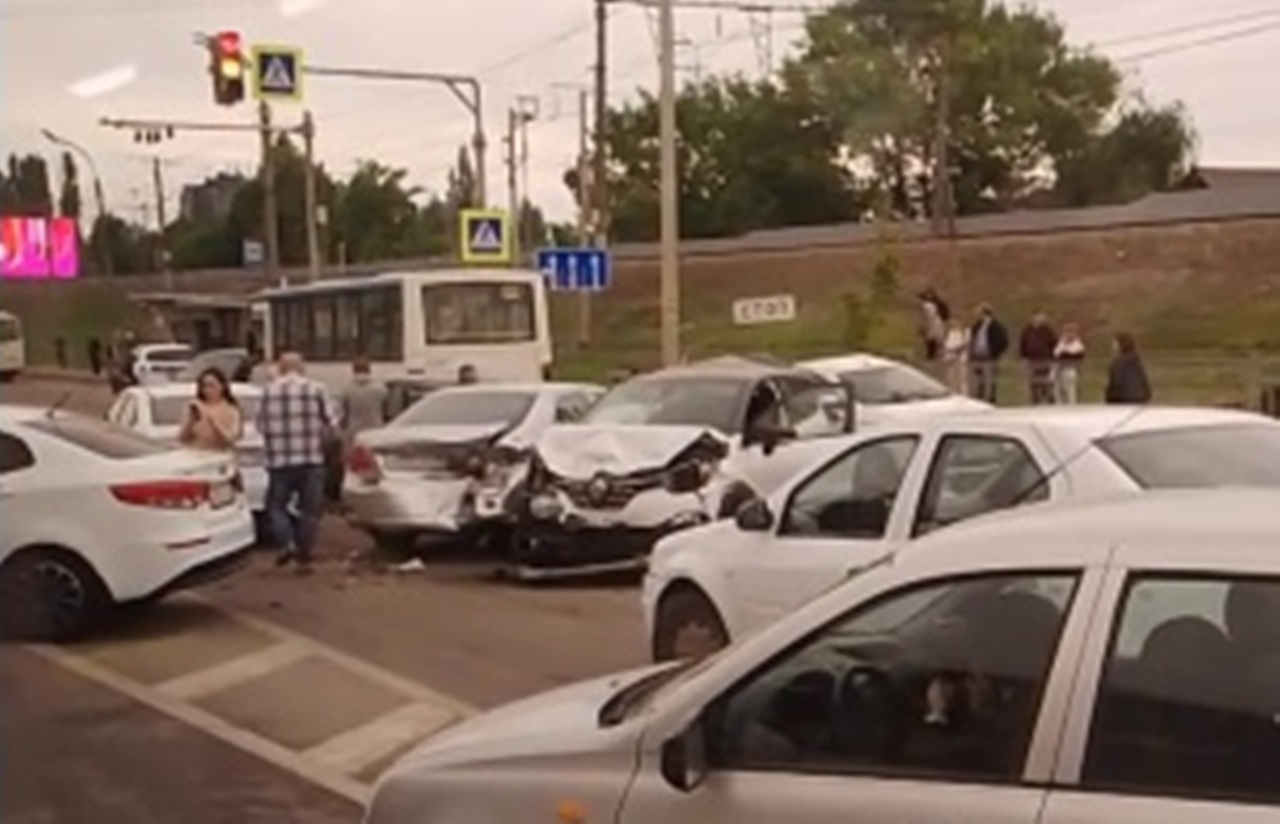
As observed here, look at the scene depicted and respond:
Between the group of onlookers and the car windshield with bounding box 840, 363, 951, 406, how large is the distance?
2.84 meters

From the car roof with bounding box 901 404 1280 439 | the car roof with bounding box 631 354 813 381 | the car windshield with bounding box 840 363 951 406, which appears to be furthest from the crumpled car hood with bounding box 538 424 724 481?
the car windshield with bounding box 840 363 951 406

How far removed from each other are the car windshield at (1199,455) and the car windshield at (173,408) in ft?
31.7

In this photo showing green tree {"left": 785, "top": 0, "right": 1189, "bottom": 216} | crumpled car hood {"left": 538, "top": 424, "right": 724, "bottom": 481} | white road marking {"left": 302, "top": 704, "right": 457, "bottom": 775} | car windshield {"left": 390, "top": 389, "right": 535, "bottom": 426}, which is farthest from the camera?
green tree {"left": 785, "top": 0, "right": 1189, "bottom": 216}

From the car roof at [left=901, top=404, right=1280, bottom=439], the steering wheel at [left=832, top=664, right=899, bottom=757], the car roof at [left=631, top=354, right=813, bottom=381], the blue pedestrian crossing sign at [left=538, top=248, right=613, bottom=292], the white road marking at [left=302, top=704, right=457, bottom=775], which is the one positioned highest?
the blue pedestrian crossing sign at [left=538, top=248, right=613, bottom=292]

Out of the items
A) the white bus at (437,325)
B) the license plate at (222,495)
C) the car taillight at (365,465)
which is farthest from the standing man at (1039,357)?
the license plate at (222,495)

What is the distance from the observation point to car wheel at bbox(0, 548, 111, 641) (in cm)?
1137

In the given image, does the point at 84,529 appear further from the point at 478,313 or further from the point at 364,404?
the point at 478,313

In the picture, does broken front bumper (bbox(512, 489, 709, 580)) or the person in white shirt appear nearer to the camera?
broken front bumper (bbox(512, 489, 709, 580))

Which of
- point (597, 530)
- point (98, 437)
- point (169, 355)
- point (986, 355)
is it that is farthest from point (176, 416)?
point (169, 355)

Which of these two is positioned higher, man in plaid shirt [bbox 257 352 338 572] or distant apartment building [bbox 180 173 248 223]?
distant apartment building [bbox 180 173 248 223]

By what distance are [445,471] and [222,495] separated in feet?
10.5

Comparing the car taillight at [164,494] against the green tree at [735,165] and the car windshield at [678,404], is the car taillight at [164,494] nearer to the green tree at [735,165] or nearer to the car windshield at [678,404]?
the car windshield at [678,404]

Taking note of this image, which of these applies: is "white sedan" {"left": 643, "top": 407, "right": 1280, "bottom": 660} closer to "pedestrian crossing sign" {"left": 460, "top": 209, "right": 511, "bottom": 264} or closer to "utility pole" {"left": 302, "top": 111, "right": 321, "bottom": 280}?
"pedestrian crossing sign" {"left": 460, "top": 209, "right": 511, "bottom": 264}

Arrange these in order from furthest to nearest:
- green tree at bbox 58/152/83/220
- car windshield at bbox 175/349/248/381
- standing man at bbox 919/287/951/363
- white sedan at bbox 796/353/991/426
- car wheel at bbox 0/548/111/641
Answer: car windshield at bbox 175/349/248/381 < standing man at bbox 919/287/951/363 < white sedan at bbox 796/353/991/426 < car wheel at bbox 0/548/111/641 < green tree at bbox 58/152/83/220
